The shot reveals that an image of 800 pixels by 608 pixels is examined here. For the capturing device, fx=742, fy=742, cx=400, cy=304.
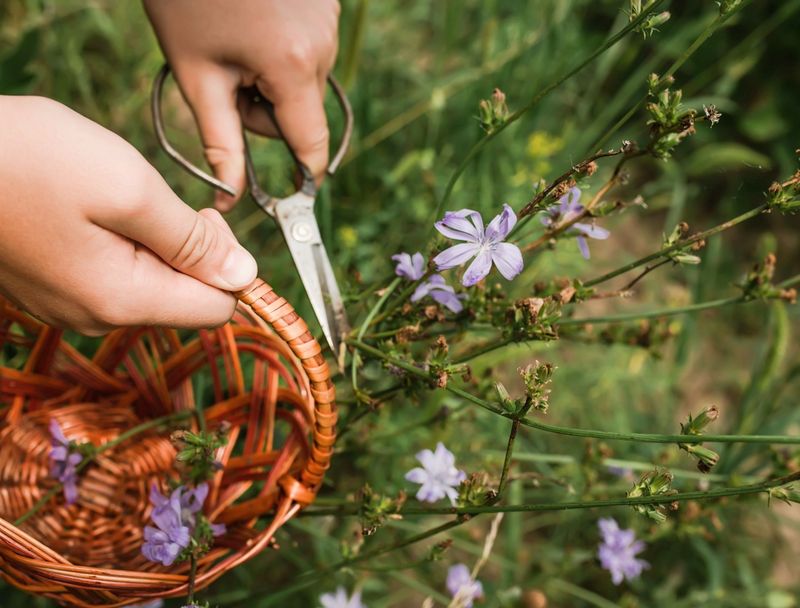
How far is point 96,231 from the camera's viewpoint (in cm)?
71

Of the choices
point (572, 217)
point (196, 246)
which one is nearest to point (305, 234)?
point (196, 246)

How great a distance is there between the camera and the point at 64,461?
41.4 inches

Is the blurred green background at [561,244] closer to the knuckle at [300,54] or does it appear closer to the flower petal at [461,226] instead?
the knuckle at [300,54]

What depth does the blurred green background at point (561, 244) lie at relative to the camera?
→ 1.34 meters

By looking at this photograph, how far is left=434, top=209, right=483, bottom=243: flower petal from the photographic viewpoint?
76cm

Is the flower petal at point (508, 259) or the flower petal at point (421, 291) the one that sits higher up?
the flower petal at point (421, 291)

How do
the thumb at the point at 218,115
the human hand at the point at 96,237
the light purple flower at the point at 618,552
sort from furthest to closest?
the light purple flower at the point at 618,552 → the thumb at the point at 218,115 → the human hand at the point at 96,237

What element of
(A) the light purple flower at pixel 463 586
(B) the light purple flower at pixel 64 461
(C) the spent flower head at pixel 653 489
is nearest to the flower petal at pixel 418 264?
(C) the spent flower head at pixel 653 489

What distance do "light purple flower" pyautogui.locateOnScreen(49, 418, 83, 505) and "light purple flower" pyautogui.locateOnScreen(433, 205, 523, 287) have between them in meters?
0.62

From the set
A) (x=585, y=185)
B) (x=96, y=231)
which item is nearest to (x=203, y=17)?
(x=96, y=231)

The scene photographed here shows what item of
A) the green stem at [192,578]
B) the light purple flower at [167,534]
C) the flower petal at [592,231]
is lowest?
the green stem at [192,578]

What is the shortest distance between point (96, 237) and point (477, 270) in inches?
14.7

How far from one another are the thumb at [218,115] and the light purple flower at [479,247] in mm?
401

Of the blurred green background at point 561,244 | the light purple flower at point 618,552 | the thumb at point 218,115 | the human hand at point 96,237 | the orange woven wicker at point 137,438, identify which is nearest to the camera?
the human hand at point 96,237
